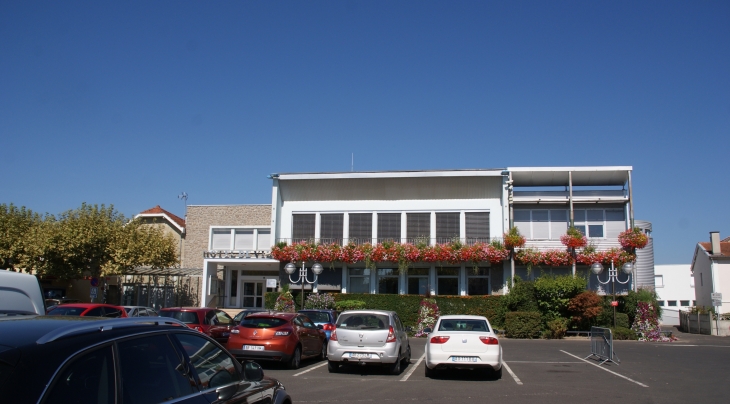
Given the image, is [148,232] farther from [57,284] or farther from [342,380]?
[342,380]

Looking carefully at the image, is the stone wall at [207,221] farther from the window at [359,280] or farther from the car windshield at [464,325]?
the car windshield at [464,325]

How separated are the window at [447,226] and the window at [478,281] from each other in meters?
2.22

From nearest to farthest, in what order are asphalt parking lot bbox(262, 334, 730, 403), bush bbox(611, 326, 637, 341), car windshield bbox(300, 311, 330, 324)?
asphalt parking lot bbox(262, 334, 730, 403), car windshield bbox(300, 311, 330, 324), bush bbox(611, 326, 637, 341)

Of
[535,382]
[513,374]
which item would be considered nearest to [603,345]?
[513,374]

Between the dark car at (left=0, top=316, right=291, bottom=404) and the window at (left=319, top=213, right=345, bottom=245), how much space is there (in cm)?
3074

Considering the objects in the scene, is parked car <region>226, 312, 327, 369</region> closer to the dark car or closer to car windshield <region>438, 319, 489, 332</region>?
car windshield <region>438, 319, 489, 332</region>

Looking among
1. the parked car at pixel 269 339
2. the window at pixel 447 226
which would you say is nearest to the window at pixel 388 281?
the window at pixel 447 226

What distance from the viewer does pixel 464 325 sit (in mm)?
14602

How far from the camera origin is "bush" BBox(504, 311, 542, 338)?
2961cm

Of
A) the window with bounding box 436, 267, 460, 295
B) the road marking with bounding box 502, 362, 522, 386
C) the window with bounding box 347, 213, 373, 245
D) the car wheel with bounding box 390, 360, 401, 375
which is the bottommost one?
the road marking with bounding box 502, 362, 522, 386

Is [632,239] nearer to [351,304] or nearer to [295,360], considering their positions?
[351,304]

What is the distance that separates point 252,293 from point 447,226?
48.2 feet

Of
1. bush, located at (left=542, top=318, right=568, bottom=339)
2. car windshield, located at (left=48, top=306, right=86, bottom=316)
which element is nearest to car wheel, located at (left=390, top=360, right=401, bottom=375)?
car windshield, located at (left=48, top=306, right=86, bottom=316)

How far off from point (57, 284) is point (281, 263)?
1974cm
